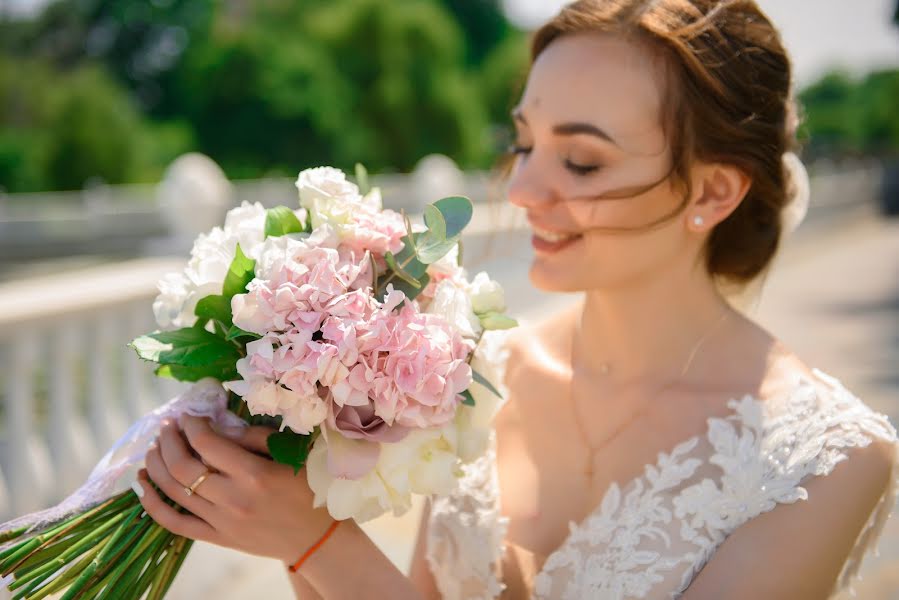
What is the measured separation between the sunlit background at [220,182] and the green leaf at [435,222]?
982 millimetres

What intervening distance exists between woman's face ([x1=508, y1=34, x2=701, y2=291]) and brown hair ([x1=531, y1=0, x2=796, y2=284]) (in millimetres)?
37

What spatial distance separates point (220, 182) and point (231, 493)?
12.4 metres

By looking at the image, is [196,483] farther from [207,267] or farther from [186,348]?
[207,267]

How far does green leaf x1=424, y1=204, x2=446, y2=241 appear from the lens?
1431mm

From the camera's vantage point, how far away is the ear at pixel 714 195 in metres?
2.02

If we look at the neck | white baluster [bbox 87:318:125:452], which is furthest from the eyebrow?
white baluster [bbox 87:318:125:452]

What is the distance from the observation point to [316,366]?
132cm

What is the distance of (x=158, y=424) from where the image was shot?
5.32 feet

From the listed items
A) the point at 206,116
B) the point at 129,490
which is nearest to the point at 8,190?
the point at 206,116

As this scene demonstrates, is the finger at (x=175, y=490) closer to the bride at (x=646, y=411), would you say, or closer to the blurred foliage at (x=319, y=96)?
the bride at (x=646, y=411)

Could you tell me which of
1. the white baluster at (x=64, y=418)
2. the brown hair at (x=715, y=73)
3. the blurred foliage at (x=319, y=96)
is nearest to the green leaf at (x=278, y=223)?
the brown hair at (x=715, y=73)

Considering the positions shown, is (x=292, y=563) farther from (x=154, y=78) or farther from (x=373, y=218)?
(x=154, y=78)

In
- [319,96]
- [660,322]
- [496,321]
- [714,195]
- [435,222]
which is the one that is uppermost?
[319,96]


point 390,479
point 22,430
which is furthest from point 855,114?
point 390,479
